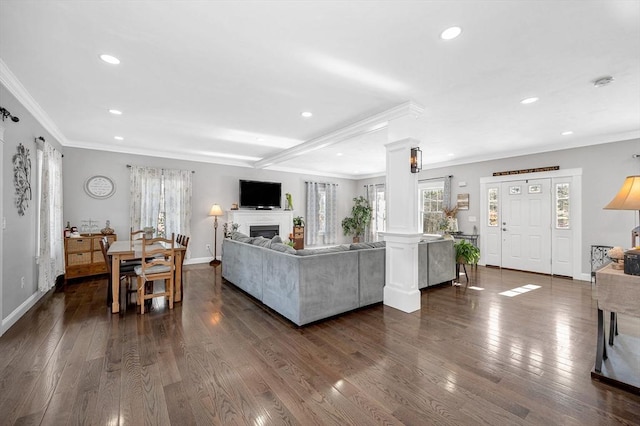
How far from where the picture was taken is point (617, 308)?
207cm

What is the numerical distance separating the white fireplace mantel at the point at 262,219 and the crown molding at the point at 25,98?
3745mm

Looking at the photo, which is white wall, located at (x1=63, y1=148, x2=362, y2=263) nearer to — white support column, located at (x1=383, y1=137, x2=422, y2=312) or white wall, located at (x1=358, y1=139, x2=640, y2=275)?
white wall, located at (x1=358, y1=139, x2=640, y2=275)

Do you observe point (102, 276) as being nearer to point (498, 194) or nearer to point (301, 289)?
point (301, 289)

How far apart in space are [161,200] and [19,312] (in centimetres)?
349

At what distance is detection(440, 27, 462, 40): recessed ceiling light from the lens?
2.13 m

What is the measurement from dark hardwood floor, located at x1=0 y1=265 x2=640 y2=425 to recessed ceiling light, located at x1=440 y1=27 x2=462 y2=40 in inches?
105

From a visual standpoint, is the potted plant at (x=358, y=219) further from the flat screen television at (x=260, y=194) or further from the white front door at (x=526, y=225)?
the white front door at (x=526, y=225)

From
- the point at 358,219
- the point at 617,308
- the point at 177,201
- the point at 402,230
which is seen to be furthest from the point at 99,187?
the point at 617,308

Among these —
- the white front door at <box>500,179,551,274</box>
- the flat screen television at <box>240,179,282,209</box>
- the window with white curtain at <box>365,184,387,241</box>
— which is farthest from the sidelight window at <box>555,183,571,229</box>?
the flat screen television at <box>240,179,282,209</box>

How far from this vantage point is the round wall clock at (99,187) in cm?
579

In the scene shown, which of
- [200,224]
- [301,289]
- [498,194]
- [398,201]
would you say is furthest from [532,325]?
[200,224]

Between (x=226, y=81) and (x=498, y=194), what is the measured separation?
635 centimetres

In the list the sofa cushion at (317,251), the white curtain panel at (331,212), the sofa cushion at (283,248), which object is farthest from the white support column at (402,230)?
the white curtain panel at (331,212)

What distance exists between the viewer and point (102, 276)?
5449 millimetres
